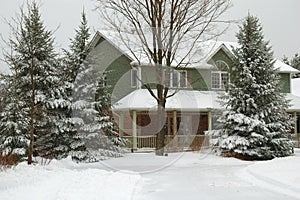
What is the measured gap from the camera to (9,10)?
15.6 metres

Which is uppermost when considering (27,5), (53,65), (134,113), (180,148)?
(27,5)

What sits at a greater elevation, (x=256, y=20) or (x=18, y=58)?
(x=256, y=20)

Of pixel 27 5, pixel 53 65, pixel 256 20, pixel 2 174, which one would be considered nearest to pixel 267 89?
pixel 256 20

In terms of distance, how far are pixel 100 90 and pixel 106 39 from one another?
7689 millimetres

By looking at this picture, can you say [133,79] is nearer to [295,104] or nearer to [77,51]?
[77,51]

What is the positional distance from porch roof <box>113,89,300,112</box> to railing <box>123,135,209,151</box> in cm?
188

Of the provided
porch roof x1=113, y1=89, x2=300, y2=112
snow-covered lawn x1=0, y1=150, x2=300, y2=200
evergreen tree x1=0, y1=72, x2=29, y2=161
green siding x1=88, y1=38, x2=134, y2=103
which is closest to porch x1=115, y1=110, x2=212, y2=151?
porch roof x1=113, y1=89, x2=300, y2=112

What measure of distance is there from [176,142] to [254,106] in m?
5.69

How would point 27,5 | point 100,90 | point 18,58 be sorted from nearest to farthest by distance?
point 27,5
point 18,58
point 100,90

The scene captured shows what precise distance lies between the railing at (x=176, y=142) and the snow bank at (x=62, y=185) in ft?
35.0

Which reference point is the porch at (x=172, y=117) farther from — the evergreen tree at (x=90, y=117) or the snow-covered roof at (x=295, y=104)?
the evergreen tree at (x=90, y=117)

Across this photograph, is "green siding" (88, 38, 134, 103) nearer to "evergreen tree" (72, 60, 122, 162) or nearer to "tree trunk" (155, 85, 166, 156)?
"tree trunk" (155, 85, 166, 156)

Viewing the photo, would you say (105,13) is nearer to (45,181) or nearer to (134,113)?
(134,113)

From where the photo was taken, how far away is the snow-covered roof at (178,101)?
22.1m
